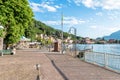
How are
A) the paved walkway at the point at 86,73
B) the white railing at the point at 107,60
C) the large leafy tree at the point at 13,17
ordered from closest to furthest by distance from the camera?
the paved walkway at the point at 86,73 → the white railing at the point at 107,60 → the large leafy tree at the point at 13,17

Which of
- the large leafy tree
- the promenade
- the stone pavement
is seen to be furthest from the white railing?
the large leafy tree

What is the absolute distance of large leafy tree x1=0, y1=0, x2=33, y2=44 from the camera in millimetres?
46406

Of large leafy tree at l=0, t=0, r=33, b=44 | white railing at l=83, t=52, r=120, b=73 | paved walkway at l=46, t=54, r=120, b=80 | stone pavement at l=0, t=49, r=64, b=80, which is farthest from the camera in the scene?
large leafy tree at l=0, t=0, r=33, b=44

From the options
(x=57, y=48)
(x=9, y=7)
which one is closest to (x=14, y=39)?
(x=9, y=7)

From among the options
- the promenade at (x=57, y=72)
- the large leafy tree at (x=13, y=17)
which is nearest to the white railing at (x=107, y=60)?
the promenade at (x=57, y=72)

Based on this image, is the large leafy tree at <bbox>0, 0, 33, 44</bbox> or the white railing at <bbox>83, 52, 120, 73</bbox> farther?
the large leafy tree at <bbox>0, 0, 33, 44</bbox>

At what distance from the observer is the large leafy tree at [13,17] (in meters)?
46.4

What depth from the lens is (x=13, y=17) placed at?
4891 centimetres

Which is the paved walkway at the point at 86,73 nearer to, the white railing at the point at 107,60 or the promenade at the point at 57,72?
the promenade at the point at 57,72

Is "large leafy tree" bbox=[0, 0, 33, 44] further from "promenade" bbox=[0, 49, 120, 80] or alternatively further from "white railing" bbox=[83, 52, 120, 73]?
"promenade" bbox=[0, 49, 120, 80]

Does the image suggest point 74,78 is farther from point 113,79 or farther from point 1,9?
point 1,9

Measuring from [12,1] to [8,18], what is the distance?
3199 mm

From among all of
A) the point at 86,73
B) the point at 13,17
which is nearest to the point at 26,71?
the point at 86,73

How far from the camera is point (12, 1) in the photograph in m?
48.7
